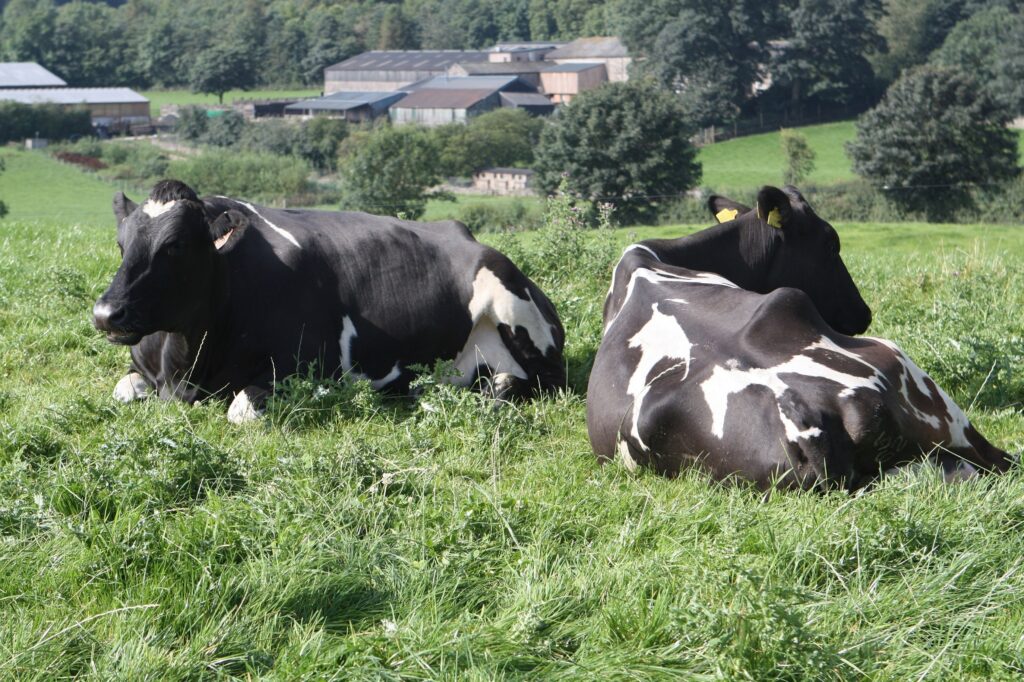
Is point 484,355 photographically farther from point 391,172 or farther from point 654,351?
point 391,172

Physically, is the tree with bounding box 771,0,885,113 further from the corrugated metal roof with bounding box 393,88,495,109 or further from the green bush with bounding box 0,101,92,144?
the green bush with bounding box 0,101,92,144

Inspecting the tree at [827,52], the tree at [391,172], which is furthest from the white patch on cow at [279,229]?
the tree at [827,52]

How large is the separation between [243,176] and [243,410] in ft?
340

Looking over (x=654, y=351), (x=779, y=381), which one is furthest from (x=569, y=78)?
(x=779, y=381)

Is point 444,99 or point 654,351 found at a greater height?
point 654,351

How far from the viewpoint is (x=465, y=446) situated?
6.24m

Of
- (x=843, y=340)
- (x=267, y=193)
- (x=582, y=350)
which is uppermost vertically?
(x=843, y=340)

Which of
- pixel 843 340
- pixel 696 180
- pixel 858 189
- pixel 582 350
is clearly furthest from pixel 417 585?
pixel 696 180

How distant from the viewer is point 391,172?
99.6 meters

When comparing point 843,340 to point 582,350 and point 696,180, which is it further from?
point 696,180

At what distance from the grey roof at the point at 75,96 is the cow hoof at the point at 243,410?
15425 centimetres

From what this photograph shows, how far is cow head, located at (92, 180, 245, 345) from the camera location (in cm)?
655

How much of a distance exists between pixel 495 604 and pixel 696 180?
82.5 m

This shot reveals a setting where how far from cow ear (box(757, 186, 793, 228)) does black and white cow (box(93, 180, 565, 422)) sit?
5.27 ft
